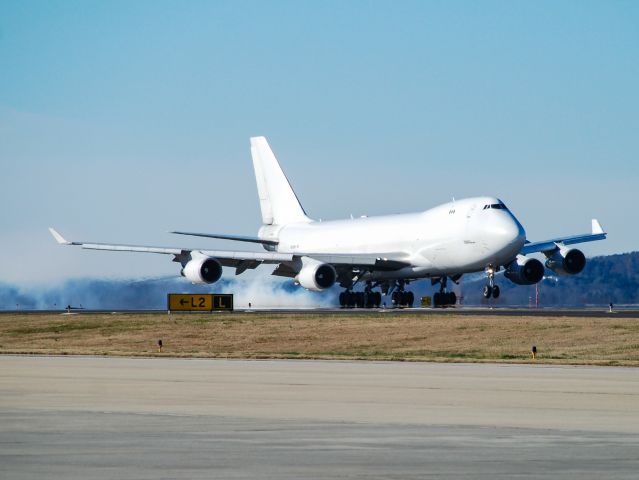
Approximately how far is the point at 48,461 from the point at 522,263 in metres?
62.1

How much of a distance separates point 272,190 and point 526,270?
25761mm

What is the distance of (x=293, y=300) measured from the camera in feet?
299

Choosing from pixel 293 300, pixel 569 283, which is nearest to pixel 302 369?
pixel 293 300

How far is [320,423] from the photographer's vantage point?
62.4 ft

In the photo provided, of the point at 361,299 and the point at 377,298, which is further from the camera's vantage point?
the point at 361,299

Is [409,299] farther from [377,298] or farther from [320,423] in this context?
[320,423]

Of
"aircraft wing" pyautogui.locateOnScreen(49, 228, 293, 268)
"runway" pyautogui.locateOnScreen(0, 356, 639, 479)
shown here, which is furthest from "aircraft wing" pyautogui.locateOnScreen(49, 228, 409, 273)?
"runway" pyautogui.locateOnScreen(0, 356, 639, 479)

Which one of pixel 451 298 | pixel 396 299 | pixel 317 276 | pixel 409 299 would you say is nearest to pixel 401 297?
pixel 396 299

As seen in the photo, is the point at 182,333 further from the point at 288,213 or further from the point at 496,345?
the point at 288,213

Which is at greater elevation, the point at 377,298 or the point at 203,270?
the point at 203,270

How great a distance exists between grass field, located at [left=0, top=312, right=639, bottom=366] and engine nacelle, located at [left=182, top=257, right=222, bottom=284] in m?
11.9

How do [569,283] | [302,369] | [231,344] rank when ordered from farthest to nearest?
[569,283] < [231,344] < [302,369]

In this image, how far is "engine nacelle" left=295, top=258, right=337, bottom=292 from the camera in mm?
75250

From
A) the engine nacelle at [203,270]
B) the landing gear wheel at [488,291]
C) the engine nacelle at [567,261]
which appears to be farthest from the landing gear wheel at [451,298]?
the engine nacelle at [203,270]
